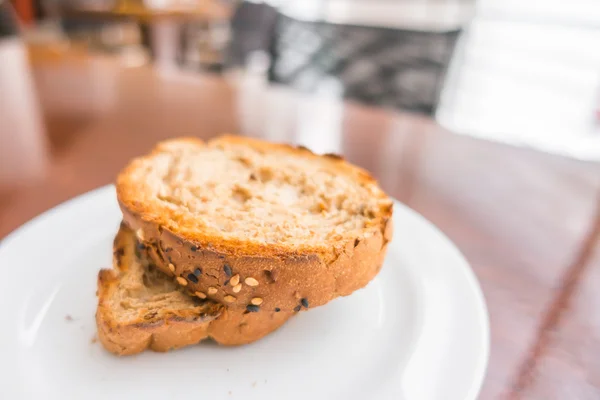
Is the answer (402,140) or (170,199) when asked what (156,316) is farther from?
(402,140)

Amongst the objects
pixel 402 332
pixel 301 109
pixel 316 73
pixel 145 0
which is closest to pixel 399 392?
pixel 402 332

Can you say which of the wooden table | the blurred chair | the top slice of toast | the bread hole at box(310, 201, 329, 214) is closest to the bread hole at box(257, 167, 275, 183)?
the top slice of toast

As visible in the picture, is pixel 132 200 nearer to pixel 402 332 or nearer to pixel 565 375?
pixel 402 332

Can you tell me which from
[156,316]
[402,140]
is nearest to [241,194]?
[156,316]

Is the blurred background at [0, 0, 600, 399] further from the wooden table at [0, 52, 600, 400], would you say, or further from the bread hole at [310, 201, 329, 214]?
the bread hole at [310, 201, 329, 214]

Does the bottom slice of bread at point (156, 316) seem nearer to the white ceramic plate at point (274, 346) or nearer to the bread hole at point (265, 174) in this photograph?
the white ceramic plate at point (274, 346)

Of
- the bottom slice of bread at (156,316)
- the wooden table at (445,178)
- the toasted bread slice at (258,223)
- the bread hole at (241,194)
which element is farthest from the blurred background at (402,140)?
the bread hole at (241,194)
